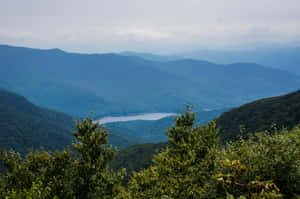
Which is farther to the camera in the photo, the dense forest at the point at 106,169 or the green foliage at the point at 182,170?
the green foliage at the point at 182,170

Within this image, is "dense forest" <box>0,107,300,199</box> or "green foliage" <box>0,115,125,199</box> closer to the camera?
"dense forest" <box>0,107,300,199</box>

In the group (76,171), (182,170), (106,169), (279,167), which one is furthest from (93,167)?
(279,167)

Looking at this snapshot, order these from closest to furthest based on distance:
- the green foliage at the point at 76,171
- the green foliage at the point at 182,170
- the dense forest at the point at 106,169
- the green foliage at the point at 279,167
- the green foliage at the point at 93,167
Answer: the green foliage at the point at 279,167 < the dense forest at the point at 106,169 < the green foliage at the point at 182,170 < the green foliage at the point at 76,171 < the green foliage at the point at 93,167

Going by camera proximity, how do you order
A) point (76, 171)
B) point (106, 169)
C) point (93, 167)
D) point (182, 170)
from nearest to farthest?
point (182, 170) → point (93, 167) → point (76, 171) → point (106, 169)

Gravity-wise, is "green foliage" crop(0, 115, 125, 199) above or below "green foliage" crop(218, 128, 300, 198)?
below

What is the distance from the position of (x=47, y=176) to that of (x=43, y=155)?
2.60 m

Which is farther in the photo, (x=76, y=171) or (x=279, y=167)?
(x=76, y=171)

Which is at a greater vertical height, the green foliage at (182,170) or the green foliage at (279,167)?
the green foliage at (279,167)

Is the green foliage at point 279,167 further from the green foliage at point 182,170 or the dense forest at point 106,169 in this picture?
the green foliage at point 182,170

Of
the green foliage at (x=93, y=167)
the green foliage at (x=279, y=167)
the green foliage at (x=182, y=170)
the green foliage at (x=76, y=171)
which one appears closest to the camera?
the green foliage at (x=279, y=167)

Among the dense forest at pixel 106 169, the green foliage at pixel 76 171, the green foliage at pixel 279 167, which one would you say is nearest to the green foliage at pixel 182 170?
the dense forest at pixel 106 169

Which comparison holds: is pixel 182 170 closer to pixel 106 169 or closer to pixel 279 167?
pixel 106 169

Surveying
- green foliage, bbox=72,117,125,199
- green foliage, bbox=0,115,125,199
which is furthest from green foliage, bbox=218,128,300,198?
green foliage, bbox=0,115,125,199

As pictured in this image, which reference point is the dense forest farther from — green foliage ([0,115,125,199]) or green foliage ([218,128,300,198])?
green foliage ([218,128,300,198])
